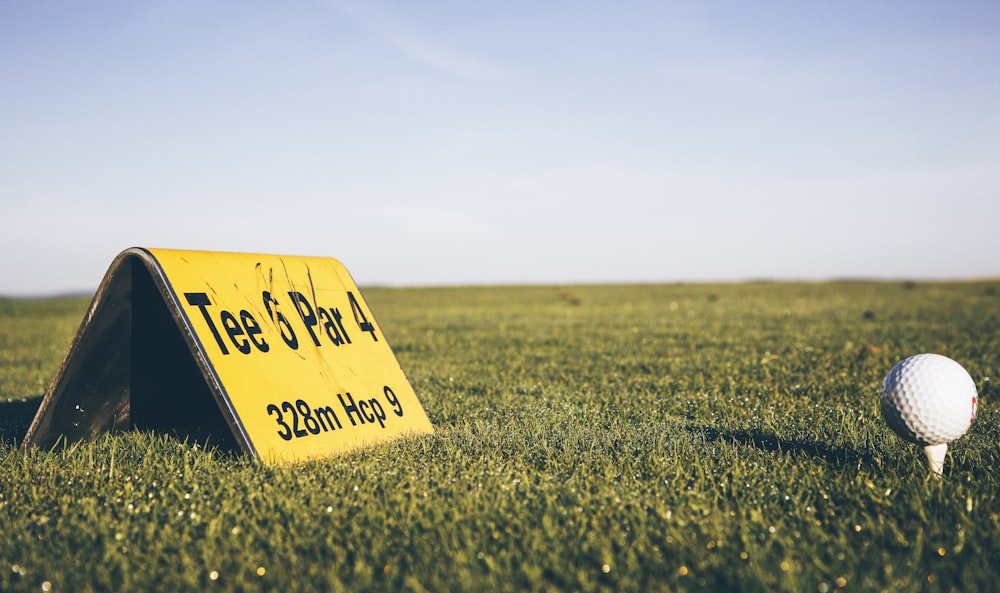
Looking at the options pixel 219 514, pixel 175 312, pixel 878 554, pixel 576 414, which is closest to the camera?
pixel 878 554

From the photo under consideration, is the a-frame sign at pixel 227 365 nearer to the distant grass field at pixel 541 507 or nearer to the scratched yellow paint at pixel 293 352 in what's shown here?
the scratched yellow paint at pixel 293 352

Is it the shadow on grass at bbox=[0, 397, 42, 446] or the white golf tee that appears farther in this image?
the shadow on grass at bbox=[0, 397, 42, 446]

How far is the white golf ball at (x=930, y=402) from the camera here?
4.31 meters

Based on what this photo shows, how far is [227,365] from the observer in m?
4.55

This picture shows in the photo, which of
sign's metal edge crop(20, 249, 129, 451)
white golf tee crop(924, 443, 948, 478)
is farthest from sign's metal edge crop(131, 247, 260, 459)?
white golf tee crop(924, 443, 948, 478)

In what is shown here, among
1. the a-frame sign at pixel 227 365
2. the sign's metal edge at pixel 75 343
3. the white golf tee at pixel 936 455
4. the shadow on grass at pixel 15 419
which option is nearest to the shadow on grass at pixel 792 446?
the white golf tee at pixel 936 455

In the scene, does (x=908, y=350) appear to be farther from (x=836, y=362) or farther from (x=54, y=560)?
(x=54, y=560)

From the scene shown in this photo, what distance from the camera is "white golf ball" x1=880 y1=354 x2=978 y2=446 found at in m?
4.31

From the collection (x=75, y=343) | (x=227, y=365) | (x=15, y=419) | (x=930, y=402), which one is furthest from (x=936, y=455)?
(x=15, y=419)

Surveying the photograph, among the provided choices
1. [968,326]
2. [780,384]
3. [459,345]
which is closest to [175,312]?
[780,384]

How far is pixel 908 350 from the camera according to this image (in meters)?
11.1

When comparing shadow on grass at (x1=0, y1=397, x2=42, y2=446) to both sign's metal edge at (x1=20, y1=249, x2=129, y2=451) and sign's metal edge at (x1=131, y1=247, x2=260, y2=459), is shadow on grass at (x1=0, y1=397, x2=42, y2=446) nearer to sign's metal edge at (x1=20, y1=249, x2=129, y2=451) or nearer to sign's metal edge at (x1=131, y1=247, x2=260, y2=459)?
sign's metal edge at (x1=20, y1=249, x2=129, y2=451)

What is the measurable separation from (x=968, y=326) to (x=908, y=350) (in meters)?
5.76

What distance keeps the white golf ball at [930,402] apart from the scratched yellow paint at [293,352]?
3.54 metres
